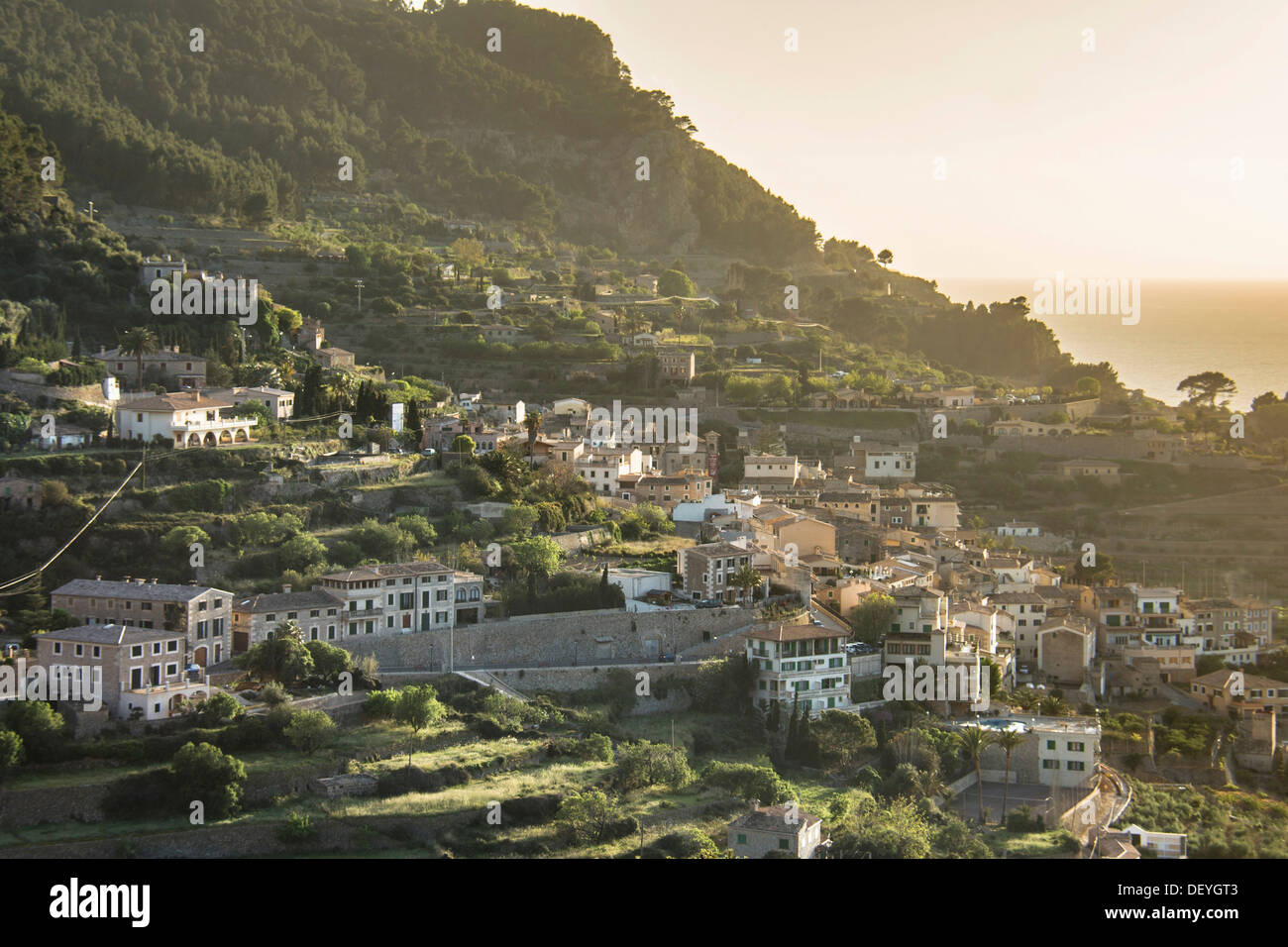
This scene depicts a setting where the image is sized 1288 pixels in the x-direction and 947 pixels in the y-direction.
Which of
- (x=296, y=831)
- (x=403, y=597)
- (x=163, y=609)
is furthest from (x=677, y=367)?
(x=296, y=831)

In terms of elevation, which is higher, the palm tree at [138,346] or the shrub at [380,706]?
the palm tree at [138,346]

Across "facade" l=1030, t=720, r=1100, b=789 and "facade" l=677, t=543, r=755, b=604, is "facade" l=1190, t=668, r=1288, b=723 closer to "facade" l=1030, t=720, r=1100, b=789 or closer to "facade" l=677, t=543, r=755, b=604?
"facade" l=1030, t=720, r=1100, b=789

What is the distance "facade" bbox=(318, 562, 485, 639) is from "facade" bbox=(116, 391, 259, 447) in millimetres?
4280

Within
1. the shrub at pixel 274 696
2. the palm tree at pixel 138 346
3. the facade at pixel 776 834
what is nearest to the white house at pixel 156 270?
the palm tree at pixel 138 346

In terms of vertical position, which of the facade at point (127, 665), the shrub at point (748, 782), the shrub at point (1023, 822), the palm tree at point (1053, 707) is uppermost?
the facade at point (127, 665)

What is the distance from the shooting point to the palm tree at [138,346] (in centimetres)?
2188

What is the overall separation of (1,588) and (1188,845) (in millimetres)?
12988

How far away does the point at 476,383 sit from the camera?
1199 inches

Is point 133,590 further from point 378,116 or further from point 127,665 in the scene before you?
point 378,116

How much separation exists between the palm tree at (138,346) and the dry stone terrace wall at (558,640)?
7.99 m

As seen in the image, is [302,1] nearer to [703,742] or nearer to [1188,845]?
[703,742]

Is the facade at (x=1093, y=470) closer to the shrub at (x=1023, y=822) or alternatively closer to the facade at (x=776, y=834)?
the shrub at (x=1023, y=822)

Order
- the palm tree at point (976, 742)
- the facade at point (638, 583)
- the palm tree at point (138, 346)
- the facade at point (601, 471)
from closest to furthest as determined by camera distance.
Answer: the palm tree at point (976, 742) < the facade at point (638, 583) < the palm tree at point (138, 346) < the facade at point (601, 471)
